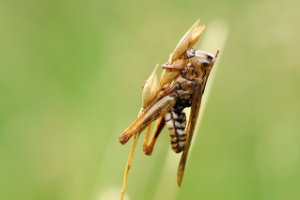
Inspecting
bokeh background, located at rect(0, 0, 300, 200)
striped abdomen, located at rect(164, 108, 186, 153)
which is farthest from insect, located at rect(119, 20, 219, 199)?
bokeh background, located at rect(0, 0, 300, 200)

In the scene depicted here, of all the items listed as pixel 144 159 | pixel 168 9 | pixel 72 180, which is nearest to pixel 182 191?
pixel 144 159

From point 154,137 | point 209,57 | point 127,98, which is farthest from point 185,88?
point 127,98

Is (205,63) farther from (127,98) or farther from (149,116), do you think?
(127,98)

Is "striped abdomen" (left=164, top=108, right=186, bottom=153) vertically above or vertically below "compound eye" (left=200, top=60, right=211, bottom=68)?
below

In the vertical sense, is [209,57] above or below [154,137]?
above

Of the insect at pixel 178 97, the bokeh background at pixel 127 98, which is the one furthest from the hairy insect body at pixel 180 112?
the bokeh background at pixel 127 98

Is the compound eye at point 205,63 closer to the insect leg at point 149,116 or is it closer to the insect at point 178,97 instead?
the insect at point 178,97

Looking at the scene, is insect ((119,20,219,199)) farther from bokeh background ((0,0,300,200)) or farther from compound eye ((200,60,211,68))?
bokeh background ((0,0,300,200))
